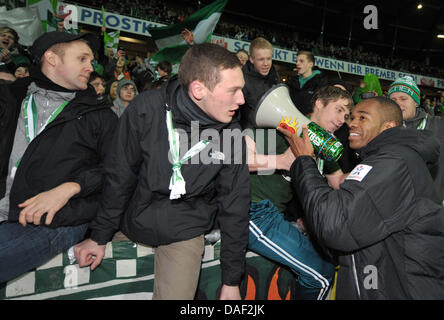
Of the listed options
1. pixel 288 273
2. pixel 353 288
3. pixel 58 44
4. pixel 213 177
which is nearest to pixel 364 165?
pixel 353 288

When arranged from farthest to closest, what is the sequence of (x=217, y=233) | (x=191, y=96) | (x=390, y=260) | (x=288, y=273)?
(x=288, y=273), (x=217, y=233), (x=191, y=96), (x=390, y=260)

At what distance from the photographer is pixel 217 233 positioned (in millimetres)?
2031

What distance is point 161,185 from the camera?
1637mm

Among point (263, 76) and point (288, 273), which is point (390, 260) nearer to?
point (288, 273)

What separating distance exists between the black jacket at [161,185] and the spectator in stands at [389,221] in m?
0.50

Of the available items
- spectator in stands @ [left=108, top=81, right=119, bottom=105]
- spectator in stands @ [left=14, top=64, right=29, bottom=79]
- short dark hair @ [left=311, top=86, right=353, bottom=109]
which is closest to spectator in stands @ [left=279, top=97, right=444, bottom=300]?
short dark hair @ [left=311, top=86, right=353, bottom=109]

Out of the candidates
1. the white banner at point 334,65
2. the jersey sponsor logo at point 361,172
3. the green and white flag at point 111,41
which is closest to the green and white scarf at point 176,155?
the jersey sponsor logo at point 361,172

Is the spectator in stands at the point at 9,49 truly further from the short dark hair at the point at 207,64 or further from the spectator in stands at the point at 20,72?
the short dark hair at the point at 207,64

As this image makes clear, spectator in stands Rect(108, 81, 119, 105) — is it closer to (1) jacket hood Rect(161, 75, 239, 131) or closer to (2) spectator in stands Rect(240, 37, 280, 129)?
(2) spectator in stands Rect(240, 37, 280, 129)

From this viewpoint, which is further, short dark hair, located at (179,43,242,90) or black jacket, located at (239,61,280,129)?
black jacket, located at (239,61,280,129)

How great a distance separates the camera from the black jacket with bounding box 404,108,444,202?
300cm

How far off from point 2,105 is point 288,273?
2.39m

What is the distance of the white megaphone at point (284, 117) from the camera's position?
1.97 meters

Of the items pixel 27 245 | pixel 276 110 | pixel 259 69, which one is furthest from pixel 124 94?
pixel 27 245
